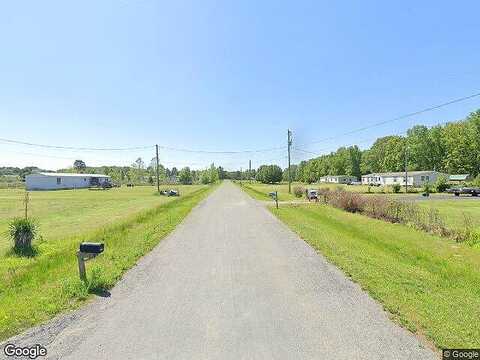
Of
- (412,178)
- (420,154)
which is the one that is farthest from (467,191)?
(420,154)

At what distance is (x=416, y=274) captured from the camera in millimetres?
8305

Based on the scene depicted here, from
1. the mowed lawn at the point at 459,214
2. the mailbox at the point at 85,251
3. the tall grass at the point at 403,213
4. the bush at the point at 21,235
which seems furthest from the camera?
the mowed lawn at the point at 459,214

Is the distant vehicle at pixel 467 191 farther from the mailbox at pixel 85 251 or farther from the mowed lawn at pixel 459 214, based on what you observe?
the mailbox at pixel 85 251

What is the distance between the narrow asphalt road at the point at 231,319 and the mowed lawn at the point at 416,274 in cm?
41

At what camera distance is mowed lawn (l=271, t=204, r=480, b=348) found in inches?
207

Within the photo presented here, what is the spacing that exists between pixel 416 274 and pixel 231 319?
203 inches

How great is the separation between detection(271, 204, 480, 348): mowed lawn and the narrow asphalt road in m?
0.41

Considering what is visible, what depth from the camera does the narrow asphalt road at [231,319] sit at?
460 centimetres

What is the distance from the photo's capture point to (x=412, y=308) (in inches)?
233

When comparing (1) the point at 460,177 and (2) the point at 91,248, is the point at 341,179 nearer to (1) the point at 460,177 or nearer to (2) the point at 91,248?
(1) the point at 460,177

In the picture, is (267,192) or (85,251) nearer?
(85,251)

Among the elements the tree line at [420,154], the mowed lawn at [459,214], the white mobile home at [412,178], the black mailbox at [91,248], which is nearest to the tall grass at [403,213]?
the mowed lawn at [459,214]

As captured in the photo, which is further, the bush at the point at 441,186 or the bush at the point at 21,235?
the bush at the point at 441,186

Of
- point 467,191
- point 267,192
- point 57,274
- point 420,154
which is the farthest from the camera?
point 420,154
